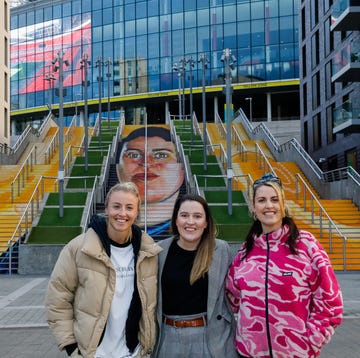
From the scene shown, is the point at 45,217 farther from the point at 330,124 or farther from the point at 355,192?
the point at 330,124

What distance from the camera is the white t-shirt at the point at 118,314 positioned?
3084 millimetres

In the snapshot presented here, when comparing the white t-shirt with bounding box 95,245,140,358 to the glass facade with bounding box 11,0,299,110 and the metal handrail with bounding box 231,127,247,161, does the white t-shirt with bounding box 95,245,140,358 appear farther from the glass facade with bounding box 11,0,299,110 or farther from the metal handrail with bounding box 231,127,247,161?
the glass facade with bounding box 11,0,299,110

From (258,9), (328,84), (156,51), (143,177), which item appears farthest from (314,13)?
(156,51)

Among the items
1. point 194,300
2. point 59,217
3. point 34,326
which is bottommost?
point 34,326

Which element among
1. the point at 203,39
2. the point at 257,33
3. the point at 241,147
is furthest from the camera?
the point at 203,39

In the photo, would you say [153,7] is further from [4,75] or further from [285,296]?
[285,296]

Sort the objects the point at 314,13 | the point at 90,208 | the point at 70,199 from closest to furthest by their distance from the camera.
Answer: the point at 90,208 → the point at 70,199 → the point at 314,13

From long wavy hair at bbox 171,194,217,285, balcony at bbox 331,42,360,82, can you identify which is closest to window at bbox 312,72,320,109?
balcony at bbox 331,42,360,82

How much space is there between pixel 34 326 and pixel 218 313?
18.3 feet

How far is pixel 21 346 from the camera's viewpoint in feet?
22.2

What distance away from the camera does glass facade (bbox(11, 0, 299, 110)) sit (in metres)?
53.9

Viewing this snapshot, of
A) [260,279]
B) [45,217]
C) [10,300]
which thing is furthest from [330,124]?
[260,279]

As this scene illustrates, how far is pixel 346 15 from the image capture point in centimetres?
2581

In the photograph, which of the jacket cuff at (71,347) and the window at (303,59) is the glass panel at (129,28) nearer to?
the window at (303,59)
